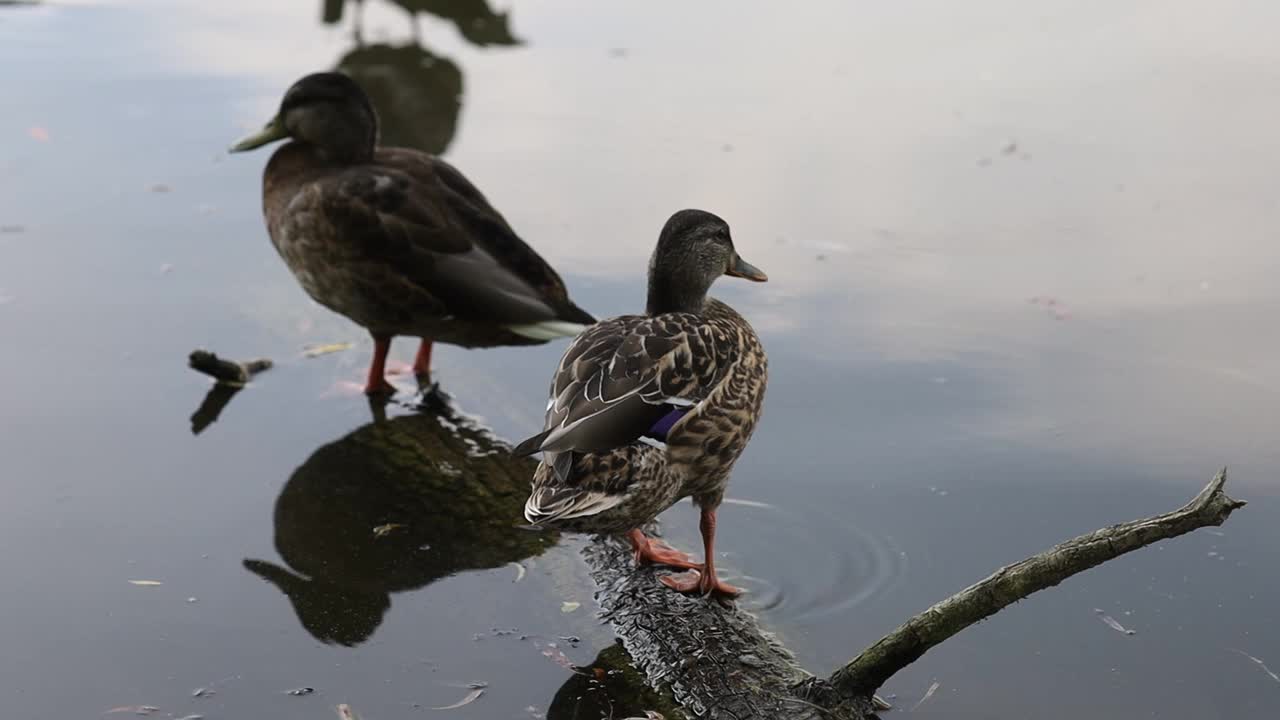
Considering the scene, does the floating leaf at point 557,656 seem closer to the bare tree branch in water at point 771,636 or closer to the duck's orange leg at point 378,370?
the bare tree branch in water at point 771,636

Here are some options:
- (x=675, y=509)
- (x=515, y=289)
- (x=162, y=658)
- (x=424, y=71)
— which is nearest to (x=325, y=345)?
(x=515, y=289)

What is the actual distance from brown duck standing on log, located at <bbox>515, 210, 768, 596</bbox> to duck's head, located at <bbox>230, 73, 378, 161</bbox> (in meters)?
1.74

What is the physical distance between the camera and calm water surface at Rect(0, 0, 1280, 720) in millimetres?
3789

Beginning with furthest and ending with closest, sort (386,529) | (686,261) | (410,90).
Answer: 1. (410,90)
2. (386,529)
3. (686,261)

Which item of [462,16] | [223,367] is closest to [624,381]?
[223,367]

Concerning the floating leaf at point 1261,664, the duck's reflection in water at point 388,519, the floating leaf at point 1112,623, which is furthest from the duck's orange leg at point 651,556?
the floating leaf at point 1261,664

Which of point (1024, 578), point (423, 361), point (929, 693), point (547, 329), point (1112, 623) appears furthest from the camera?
point (423, 361)

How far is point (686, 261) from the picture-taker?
4.22 meters

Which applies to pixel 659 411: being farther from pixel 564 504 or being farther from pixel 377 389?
pixel 377 389

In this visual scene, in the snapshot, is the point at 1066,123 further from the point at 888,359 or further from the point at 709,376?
the point at 709,376

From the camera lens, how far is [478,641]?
3.79m

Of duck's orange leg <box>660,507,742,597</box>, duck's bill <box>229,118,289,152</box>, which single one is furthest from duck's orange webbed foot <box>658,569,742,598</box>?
duck's bill <box>229,118,289,152</box>

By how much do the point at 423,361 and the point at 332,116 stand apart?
0.96 meters

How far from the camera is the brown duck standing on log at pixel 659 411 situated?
3.53 meters
